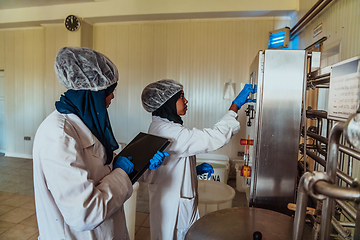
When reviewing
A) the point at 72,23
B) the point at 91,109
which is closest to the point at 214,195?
the point at 91,109

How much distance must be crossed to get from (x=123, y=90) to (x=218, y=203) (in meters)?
2.73

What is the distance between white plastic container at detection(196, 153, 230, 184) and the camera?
292cm

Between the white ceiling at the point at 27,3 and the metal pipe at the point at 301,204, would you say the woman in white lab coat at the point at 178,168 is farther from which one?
the white ceiling at the point at 27,3

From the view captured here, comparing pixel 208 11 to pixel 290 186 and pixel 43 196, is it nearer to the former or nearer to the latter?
pixel 290 186

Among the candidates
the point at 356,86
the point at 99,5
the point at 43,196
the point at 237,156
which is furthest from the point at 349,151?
the point at 99,5

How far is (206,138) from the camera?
1416 mm

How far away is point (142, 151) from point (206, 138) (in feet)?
1.34

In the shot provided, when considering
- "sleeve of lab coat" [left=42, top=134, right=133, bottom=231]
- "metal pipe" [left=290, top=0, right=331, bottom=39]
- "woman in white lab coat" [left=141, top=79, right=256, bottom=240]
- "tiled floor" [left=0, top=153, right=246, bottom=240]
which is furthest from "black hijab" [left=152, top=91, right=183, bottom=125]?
"metal pipe" [left=290, top=0, right=331, bottom=39]

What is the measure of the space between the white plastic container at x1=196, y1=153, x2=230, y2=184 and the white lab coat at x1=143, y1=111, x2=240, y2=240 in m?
1.33

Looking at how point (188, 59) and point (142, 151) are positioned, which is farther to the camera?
point (188, 59)

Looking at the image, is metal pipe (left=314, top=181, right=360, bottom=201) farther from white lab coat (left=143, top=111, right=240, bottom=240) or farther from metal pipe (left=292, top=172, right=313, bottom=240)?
white lab coat (left=143, top=111, right=240, bottom=240)

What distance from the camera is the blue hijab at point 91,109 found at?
0.98 meters

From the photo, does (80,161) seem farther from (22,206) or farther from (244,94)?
(22,206)

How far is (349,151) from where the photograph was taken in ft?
2.52
